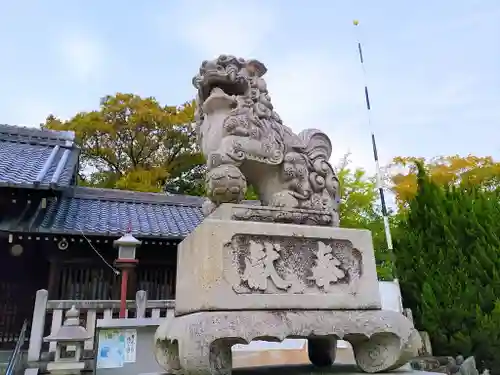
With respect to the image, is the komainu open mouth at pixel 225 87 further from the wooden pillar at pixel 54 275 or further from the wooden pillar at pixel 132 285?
the wooden pillar at pixel 54 275

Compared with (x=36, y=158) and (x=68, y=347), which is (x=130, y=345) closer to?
(x=68, y=347)

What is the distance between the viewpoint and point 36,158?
1194 centimetres

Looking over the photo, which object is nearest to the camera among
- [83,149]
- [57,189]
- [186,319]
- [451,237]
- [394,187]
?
[186,319]

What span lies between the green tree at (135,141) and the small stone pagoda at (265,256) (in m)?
15.8

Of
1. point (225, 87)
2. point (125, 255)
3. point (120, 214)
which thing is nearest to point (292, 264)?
point (225, 87)

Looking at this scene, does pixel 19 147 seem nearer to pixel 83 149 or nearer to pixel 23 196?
pixel 23 196

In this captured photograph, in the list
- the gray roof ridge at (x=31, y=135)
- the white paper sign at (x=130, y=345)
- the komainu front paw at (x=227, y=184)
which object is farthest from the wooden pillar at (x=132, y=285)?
the komainu front paw at (x=227, y=184)

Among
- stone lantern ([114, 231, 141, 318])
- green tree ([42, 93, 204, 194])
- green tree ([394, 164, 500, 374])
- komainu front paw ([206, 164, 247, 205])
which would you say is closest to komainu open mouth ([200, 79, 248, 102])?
komainu front paw ([206, 164, 247, 205])

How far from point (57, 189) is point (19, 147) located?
4.35 meters

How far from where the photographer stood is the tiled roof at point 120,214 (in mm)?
9527

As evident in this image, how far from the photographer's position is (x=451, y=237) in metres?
6.39

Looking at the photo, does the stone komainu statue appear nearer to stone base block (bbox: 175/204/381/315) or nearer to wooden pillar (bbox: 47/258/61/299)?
stone base block (bbox: 175/204/381/315)

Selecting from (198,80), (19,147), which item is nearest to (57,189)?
(19,147)

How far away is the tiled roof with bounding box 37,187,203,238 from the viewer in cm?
953
